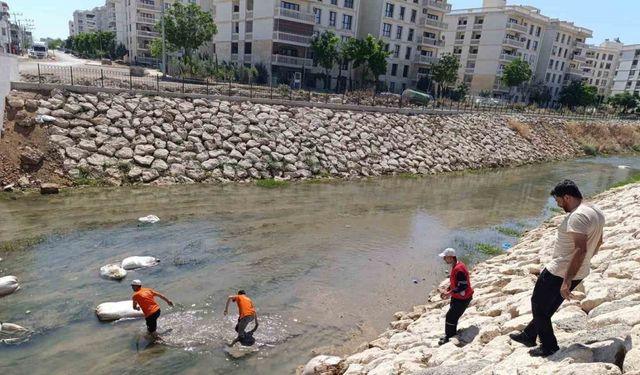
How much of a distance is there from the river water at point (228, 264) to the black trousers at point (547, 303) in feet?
13.8

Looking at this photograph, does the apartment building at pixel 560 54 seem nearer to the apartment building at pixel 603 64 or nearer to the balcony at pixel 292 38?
the apartment building at pixel 603 64

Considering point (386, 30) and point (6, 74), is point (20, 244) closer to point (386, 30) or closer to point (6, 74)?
point (6, 74)

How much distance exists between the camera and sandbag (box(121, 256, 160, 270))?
11102mm

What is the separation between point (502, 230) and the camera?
1712 centimetres

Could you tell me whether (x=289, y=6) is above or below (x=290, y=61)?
above

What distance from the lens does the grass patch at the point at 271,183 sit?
20448 millimetres

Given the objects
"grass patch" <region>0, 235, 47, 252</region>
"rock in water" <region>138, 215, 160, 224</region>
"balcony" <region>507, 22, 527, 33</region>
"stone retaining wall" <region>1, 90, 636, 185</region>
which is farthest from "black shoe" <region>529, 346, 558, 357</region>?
"balcony" <region>507, 22, 527, 33</region>

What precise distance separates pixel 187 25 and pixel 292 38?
35.1 ft

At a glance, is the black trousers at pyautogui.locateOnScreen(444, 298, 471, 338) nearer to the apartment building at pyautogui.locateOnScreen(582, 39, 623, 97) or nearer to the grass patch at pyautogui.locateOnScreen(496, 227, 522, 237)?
the grass patch at pyautogui.locateOnScreen(496, 227, 522, 237)

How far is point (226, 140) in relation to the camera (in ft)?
72.5

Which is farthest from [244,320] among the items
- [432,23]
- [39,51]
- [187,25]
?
[39,51]

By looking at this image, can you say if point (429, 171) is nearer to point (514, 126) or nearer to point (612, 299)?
point (514, 126)

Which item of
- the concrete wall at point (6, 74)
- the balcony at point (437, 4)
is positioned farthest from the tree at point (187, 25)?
the balcony at point (437, 4)

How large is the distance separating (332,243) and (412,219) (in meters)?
5.21
